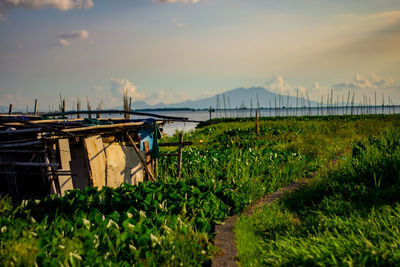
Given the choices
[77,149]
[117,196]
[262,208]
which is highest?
[77,149]

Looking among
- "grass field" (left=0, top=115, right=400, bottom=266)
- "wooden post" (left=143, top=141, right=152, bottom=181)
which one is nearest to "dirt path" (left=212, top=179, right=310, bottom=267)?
"grass field" (left=0, top=115, right=400, bottom=266)

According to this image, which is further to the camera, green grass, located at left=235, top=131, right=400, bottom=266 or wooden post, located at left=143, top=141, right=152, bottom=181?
wooden post, located at left=143, top=141, right=152, bottom=181

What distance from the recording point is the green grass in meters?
3.48

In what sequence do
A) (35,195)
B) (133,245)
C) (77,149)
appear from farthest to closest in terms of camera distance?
(77,149)
(35,195)
(133,245)

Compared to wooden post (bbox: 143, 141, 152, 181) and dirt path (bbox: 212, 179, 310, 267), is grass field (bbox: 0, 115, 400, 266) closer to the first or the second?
dirt path (bbox: 212, 179, 310, 267)

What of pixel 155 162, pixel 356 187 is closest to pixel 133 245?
pixel 356 187

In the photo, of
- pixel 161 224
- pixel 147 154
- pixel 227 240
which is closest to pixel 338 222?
pixel 227 240

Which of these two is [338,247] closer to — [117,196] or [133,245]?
[133,245]

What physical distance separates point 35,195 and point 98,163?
4.81 ft

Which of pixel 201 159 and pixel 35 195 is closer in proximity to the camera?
pixel 35 195

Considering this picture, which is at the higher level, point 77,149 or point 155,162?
point 77,149

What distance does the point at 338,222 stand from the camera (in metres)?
4.54

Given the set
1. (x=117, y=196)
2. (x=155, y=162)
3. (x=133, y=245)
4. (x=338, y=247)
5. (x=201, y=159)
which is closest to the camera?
(x=338, y=247)

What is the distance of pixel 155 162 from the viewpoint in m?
9.34
